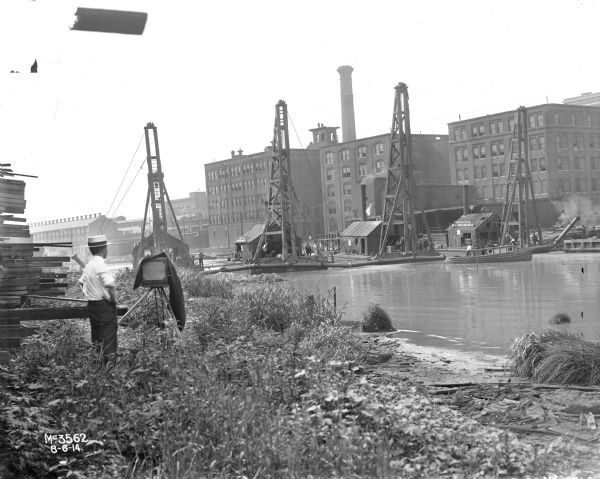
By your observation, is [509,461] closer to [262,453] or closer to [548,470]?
[548,470]

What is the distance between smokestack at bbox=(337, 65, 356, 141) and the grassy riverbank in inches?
3384

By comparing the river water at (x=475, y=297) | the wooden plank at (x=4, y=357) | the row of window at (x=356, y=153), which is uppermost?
the row of window at (x=356, y=153)

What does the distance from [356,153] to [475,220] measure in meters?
27.1

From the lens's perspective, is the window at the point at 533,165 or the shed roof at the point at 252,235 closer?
the shed roof at the point at 252,235

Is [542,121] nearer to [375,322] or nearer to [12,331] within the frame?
[375,322]

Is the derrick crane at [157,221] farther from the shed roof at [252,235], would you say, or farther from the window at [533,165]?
the window at [533,165]

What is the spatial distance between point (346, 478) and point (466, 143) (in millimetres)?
76859

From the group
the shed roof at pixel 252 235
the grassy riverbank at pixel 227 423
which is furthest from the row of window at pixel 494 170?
the grassy riverbank at pixel 227 423

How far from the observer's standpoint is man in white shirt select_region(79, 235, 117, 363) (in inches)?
292

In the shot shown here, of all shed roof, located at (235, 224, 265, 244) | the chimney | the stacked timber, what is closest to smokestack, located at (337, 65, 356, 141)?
the chimney

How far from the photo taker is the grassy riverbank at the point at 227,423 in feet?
16.4

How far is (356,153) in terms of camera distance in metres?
87.5

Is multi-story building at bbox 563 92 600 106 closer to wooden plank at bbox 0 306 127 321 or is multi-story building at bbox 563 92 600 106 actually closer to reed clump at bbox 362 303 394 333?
reed clump at bbox 362 303 394 333

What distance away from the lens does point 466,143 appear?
78.4 metres
